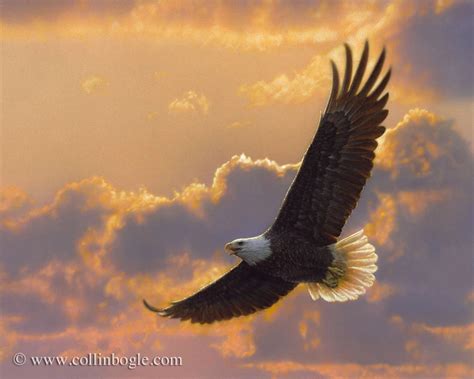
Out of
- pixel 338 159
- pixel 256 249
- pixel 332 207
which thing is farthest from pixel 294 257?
pixel 338 159

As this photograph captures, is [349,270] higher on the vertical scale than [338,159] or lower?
lower

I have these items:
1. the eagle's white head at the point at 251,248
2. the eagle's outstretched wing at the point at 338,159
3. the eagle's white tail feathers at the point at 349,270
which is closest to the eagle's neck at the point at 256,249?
the eagle's white head at the point at 251,248

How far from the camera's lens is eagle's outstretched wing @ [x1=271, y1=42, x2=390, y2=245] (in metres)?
10.6

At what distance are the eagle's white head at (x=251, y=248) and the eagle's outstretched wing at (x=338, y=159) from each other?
36 cm

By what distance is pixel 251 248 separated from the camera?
1123cm

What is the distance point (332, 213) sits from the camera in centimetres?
1104

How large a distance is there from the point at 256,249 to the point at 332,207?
1080 mm

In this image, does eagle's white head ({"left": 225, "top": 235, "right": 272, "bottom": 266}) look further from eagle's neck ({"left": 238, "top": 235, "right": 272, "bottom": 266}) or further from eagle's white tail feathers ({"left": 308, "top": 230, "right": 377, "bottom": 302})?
eagle's white tail feathers ({"left": 308, "top": 230, "right": 377, "bottom": 302})

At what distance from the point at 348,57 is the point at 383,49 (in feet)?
1.45

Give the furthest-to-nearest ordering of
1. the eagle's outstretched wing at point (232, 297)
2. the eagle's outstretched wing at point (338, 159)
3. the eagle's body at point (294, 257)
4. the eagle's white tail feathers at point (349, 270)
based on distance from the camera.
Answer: the eagle's outstretched wing at point (232, 297) → the eagle's white tail feathers at point (349, 270) → the eagle's body at point (294, 257) → the eagle's outstretched wing at point (338, 159)

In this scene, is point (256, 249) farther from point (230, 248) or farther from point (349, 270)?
point (349, 270)

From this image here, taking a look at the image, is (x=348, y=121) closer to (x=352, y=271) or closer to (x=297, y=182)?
(x=297, y=182)

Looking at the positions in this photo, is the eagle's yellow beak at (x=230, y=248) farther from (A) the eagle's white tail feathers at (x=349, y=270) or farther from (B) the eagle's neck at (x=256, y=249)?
(A) the eagle's white tail feathers at (x=349, y=270)

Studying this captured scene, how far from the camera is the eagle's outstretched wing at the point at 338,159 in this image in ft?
34.9
